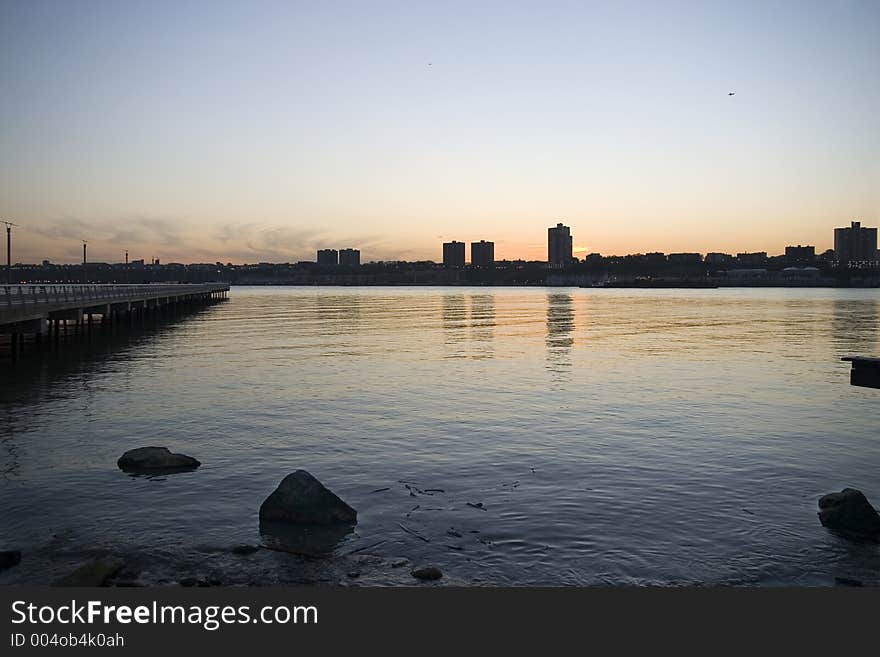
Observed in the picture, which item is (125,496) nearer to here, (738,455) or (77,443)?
(77,443)

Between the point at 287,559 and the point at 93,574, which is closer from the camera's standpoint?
the point at 93,574

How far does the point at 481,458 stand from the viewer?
2131 centimetres

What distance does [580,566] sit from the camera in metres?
12.9

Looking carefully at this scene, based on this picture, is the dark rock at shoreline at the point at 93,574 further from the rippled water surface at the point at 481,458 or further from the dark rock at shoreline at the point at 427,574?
the dark rock at shoreline at the point at 427,574

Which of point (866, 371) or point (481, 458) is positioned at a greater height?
point (866, 371)

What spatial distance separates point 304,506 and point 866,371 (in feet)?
49.6

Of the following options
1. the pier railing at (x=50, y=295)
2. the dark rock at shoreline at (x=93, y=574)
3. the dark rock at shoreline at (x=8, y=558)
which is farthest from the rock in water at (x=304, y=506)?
the pier railing at (x=50, y=295)

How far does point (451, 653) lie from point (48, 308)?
47.8m

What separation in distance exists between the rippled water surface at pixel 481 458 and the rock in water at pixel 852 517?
0.29 metres

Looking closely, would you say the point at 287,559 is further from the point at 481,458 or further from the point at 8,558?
the point at 481,458

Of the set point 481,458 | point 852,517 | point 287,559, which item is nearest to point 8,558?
point 287,559

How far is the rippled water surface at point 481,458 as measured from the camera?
13773 mm

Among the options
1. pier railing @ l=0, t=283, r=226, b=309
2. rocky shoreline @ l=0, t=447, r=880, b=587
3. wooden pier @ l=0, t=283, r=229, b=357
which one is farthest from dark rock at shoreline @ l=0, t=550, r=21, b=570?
pier railing @ l=0, t=283, r=226, b=309

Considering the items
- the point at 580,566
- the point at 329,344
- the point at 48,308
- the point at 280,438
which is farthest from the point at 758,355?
the point at 48,308
